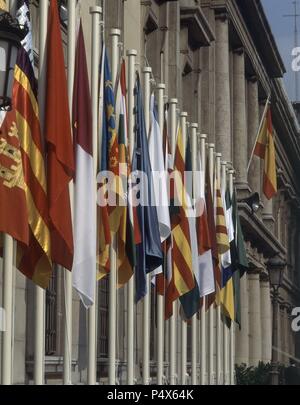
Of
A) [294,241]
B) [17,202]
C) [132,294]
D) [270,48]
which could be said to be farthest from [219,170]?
[294,241]

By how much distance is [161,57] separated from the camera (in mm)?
31109

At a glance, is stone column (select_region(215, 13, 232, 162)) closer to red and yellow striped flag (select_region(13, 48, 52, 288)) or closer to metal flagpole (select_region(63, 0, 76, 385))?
metal flagpole (select_region(63, 0, 76, 385))

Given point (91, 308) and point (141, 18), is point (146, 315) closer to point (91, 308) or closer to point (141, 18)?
point (91, 308)

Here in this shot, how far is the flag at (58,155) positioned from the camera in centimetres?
1484

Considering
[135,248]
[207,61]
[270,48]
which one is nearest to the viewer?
[135,248]

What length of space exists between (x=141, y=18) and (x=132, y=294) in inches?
446

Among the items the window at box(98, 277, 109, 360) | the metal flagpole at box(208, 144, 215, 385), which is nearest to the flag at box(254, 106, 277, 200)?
the metal flagpole at box(208, 144, 215, 385)

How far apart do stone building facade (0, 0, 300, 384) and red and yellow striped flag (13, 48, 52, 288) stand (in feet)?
8.58

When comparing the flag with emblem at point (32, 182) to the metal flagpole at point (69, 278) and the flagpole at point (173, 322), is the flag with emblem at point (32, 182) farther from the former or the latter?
the flagpole at point (173, 322)

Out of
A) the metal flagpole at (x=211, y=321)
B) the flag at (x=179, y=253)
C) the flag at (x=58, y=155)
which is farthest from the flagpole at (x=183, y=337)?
Answer: the flag at (x=58, y=155)

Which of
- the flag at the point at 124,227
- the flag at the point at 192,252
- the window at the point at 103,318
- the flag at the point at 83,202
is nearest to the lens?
the flag at the point at 83,202

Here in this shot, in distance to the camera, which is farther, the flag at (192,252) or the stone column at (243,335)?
the stone column at (243,335)

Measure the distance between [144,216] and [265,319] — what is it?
35.8m

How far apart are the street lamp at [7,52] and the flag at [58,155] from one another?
3139 millimetres
